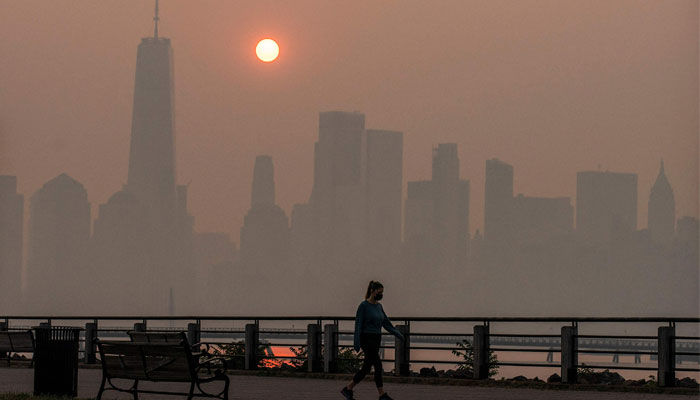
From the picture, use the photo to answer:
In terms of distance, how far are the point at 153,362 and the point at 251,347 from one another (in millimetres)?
9985

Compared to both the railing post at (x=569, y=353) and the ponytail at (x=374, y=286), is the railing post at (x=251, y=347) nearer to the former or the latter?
the railing post at (x=569, y=353)

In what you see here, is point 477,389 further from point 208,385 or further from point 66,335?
point 66,335

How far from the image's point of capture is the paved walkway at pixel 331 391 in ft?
56.7

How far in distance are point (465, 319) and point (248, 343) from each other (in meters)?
5.57

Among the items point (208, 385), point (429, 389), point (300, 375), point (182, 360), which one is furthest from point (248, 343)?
point (182, 360)

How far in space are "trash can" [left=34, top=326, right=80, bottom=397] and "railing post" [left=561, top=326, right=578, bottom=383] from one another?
8294mm

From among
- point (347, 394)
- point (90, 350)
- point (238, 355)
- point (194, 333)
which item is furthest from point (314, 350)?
point (90, 350)

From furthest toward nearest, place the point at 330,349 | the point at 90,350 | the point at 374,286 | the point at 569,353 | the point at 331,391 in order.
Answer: the point at 90,350, the point at 330,349, the point at 569,353, the point at 331,391, the point at 374,286

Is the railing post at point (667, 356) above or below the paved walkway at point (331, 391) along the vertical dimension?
above

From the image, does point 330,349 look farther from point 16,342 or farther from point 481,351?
point 16,342

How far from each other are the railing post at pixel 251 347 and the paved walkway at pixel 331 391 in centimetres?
249

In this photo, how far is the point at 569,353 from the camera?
19359 millimetres

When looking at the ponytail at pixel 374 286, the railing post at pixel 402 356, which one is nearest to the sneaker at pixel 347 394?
the ponytail at pixel 374 286

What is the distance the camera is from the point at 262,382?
20.7 m
